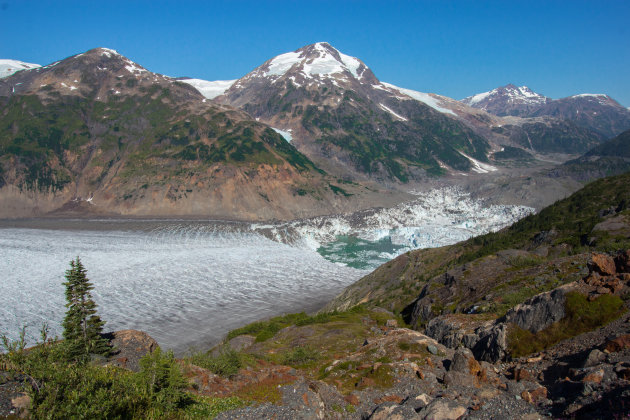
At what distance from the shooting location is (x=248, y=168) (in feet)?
552

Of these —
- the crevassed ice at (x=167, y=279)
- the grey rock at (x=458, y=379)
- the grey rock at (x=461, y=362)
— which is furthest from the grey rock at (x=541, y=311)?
the crevassed ice at (x=167, y=279)

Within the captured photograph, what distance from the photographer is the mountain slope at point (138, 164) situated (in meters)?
153

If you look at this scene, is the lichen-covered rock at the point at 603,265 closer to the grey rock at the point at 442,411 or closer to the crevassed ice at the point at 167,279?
the grey rock at the point at 442,411

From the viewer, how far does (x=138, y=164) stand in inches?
6590

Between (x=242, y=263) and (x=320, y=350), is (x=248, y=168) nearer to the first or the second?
(x=242, y=263)

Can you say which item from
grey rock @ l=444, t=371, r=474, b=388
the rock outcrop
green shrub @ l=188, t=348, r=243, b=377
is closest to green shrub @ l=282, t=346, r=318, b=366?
green shrub @ l=188, t=348, r=243, b=377

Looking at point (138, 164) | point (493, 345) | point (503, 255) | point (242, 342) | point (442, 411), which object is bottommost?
point (242, 342)

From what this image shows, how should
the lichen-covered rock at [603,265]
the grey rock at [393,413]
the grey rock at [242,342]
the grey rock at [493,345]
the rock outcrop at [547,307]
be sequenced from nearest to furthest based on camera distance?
the grey rock at [393,413] → the rock outcrop at [547,307] → the grey rock at [493,345] → the lichen-covered rock at [603,265] → the grey rock at [242,342]

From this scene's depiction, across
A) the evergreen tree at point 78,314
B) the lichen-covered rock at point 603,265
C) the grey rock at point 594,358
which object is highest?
the lichen-covered rock at point 603,265

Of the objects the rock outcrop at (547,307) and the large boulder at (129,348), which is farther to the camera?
the large boulder at (129,348)

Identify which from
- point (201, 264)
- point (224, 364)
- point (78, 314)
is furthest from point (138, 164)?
point (224, 364)

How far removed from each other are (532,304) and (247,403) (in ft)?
49.5

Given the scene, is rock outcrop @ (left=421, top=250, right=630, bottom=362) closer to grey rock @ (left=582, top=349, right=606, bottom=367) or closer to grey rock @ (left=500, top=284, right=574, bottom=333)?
grey rock @ (left=500, top=284, right=574, bottom=333)

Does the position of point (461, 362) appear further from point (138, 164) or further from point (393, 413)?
point (138, 164)
